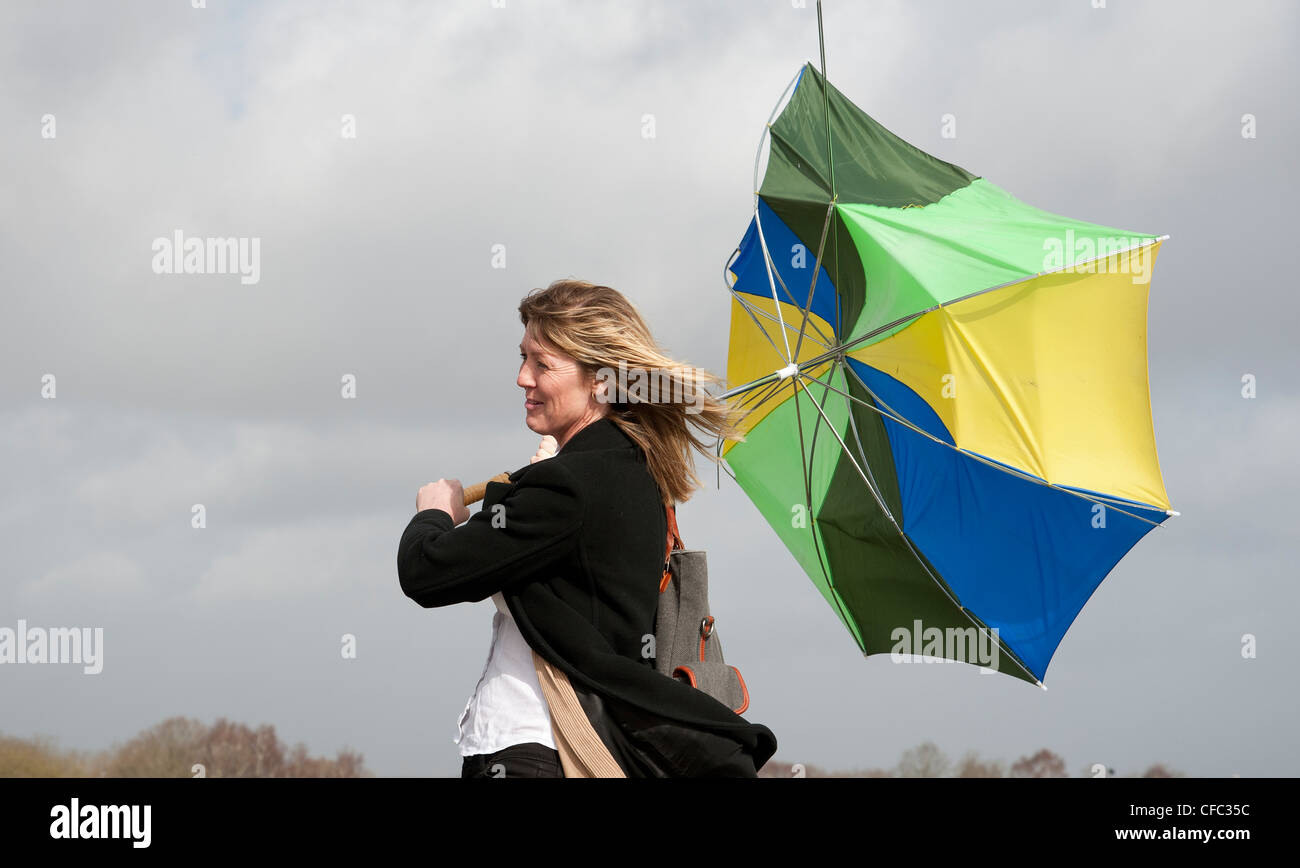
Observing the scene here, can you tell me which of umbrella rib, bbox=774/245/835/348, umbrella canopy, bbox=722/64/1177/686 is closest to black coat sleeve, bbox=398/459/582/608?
umbrella canopy, bbox=722/64/1177/686

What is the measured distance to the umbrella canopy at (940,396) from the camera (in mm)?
4754

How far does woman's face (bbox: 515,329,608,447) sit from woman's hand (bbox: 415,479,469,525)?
276 millimetres

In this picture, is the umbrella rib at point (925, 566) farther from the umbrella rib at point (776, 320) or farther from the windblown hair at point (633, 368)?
the windblown hair at point (633, 368)

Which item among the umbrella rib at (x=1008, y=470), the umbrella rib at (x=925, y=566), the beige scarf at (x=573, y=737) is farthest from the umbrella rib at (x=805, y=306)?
the beige scarf at (x=573, y=737)

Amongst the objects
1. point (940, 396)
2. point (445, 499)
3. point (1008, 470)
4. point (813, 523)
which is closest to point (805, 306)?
point (940, 396)

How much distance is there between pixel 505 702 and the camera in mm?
2877

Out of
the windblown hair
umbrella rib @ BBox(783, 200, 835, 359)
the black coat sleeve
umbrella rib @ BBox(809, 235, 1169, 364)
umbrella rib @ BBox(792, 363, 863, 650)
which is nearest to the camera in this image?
the black coat sleeve

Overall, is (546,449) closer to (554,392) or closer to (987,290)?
(554,392)

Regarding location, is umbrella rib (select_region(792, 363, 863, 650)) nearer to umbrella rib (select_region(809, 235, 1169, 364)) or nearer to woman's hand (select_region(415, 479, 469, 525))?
umbrella rib (select_region(809, 235, 1169, 364))

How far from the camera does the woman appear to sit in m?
2.78

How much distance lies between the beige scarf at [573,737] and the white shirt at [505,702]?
0.13 ft

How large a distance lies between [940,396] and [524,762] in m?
2.76
